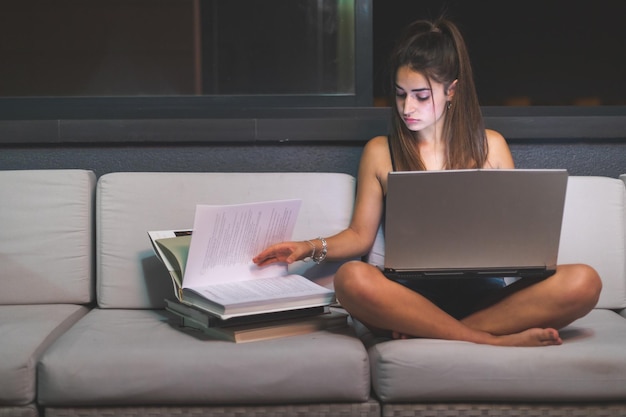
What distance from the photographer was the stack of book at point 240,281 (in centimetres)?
209

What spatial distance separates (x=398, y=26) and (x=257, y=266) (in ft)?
11.5

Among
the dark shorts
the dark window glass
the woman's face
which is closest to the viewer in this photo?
the dark shorts

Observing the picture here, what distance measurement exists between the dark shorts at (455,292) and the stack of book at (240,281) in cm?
22

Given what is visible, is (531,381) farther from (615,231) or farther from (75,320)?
(75,320)

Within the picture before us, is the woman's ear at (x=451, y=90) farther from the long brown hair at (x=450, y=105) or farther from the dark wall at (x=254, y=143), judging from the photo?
the dark wall at (x=254, y=143)

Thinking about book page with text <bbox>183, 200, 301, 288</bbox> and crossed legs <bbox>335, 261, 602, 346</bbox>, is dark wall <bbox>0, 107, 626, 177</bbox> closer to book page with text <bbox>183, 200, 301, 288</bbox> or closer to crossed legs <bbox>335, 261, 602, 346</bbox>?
book page with text <bbox>183, 200, 301, 288</bbox>

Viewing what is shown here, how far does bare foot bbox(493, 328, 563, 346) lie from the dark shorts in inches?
7.1

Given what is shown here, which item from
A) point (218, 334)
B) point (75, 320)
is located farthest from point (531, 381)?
point (75, 320)

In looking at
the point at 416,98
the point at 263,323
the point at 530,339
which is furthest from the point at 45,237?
the point at 530,339

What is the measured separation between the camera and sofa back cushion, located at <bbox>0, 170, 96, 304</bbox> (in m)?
2.50

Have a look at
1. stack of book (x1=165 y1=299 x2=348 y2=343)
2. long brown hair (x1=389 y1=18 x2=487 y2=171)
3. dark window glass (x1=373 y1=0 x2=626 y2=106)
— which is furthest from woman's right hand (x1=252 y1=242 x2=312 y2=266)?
dark window glass (x1=373 y1=0 x2=626 y2=106)

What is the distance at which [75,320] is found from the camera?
2377 mm

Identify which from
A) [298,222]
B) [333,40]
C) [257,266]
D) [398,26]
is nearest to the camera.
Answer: [257,266]

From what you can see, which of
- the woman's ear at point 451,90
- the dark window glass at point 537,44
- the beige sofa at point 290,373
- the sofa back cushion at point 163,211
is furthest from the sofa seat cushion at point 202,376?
the dark window glass at point 537,44
